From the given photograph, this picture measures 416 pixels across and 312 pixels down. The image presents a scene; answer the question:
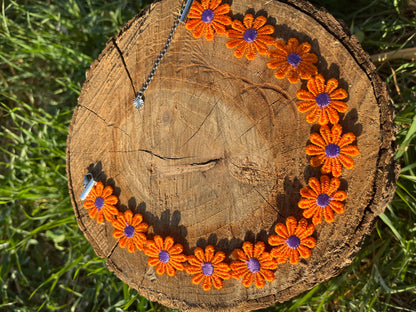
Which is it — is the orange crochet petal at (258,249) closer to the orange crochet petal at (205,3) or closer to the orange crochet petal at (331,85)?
the orange crochet petal at (331,85)

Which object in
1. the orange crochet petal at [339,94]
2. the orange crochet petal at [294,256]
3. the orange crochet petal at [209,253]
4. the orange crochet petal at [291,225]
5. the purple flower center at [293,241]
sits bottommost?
the orange crochet petal at [209,253]

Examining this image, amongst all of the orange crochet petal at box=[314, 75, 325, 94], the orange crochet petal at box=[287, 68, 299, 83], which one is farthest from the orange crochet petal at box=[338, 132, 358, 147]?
the orange crochet petal at box=[287, 68, 299, 83]

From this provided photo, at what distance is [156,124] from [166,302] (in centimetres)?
86

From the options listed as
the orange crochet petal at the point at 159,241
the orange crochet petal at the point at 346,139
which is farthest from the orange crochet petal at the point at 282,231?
the orange crochet petal at the point at 159,241

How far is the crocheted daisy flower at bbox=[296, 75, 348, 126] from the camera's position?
1603 mm

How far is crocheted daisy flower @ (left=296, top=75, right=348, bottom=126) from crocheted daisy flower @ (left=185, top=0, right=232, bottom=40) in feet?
1.58

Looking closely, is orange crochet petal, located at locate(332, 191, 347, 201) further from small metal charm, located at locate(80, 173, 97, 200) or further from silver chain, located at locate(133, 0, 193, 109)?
small metal charm, located at locate(80, 173, 97, 200)

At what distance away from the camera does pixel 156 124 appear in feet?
5.90

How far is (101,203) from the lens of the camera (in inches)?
72.9

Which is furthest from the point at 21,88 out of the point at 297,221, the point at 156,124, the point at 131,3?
the point at 297,221

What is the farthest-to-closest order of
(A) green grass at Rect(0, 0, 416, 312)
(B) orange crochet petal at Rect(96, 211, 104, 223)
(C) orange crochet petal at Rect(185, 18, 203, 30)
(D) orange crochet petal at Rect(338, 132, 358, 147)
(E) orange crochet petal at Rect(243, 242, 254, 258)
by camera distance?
(A) green grass at Rect(0, 0, 416, 312)
(B) orange crochet petal at Rect(96, 211, 104, 223)
(C) orange crochet petal at Rect(185, 18, 203, 30)
(E) orange crochet petal at Rect(243, 242, 254, 258)
(D) orange crochet petal at Rect(338, 132, 358, 147)

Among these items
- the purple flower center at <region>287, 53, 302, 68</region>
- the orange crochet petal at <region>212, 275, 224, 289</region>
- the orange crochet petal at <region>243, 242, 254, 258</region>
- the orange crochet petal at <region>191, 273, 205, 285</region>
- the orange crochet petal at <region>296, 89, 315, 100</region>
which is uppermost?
the purple flower center at <region>287, 53, 302, 68</region>

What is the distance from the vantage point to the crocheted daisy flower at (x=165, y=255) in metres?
1.74

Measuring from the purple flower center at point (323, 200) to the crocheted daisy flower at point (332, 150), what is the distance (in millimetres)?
101
